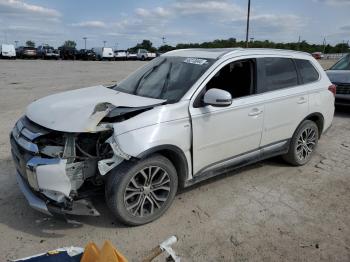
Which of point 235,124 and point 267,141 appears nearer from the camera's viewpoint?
point 235,124

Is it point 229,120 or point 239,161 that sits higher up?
point 229,120

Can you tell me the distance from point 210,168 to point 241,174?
1.05m

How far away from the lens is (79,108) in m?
3.78

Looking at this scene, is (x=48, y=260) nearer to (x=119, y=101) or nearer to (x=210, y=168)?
(x=119, y=101)

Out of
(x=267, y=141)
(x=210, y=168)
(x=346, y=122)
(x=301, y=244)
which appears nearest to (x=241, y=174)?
(x=267, y=141)

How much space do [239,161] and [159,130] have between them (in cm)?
142

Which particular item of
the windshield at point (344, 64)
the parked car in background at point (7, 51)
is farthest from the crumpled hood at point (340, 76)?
the parked car in background at point (7, 51)

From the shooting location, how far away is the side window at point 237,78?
443cm

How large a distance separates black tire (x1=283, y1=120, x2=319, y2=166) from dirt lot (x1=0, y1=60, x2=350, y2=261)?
0.27 metres

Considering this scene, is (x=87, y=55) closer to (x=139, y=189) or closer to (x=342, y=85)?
(x=342, y=85)

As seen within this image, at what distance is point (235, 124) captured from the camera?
169 inches

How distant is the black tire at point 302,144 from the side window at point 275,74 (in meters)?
0.70

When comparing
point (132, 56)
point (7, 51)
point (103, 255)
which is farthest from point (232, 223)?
point (132, 56)

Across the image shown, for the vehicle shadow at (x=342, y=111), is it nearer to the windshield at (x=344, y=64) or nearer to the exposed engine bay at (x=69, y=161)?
the windshield at (x=344, y=64)
